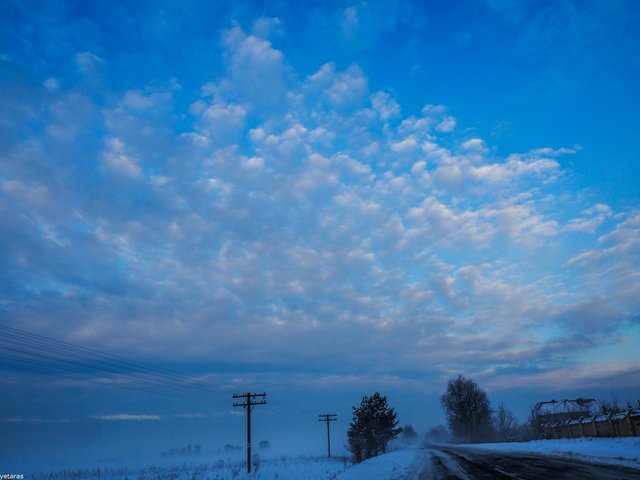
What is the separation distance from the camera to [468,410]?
311 ft

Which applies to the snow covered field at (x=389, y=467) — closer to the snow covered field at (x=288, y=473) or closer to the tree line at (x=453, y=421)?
the snow covered field at (x=288, y=473)

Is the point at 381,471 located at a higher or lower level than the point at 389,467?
higher

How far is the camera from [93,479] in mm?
39094

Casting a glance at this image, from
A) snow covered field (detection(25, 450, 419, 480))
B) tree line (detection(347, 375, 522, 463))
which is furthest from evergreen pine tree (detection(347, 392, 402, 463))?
snow covered field (detection(25, 450, 419, 480))

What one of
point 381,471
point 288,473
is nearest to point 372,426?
point 288,473

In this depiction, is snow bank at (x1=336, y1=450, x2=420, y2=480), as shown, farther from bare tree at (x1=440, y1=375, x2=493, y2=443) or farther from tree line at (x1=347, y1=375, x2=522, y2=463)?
bare tree at (x1=440, y1=375, x2=493, y2=443)

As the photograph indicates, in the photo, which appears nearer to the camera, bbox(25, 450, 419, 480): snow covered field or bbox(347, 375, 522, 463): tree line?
bbox(25, 450, 419, 480): snow covered field

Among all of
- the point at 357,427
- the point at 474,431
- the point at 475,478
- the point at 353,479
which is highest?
the point at 475,478

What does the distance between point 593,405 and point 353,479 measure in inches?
3932

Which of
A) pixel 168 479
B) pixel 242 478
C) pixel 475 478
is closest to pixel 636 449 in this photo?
pixel 475 478

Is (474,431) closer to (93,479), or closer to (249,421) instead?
(249,421)

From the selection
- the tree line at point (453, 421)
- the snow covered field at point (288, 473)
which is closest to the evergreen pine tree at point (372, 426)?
the tree line at point (453, 421)

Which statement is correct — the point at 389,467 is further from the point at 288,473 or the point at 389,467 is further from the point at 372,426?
the point at 372,426

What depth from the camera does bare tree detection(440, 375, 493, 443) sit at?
3649 inches
